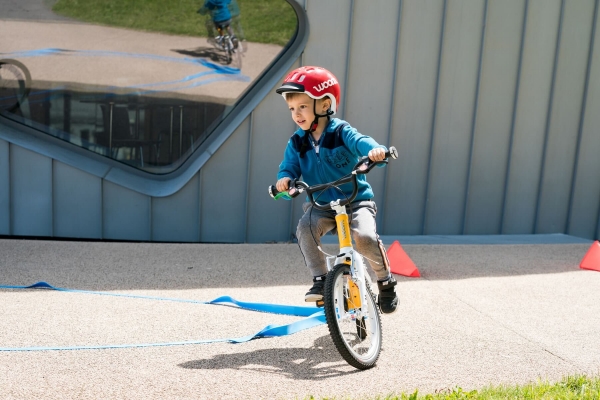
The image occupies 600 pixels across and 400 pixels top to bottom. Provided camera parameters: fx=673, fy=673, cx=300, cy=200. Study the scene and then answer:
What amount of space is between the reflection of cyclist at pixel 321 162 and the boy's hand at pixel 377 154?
0.31 metres

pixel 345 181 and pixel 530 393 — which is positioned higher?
pixel 345 181

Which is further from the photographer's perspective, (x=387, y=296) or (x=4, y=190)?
(x=4, y=190)

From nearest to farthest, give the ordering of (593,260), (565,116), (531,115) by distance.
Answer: (593,260) < (531,115) < (565,116)

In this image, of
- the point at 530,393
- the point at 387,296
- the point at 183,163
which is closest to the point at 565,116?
the point at 183,163

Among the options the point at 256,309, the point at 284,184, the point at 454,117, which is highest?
the point at 454,117

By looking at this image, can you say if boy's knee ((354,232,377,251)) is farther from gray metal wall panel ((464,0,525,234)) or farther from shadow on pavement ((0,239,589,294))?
gray metal wall panel ((464,0,525,234))

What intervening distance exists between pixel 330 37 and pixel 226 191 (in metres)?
1.91

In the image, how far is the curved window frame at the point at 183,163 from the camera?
Answer: 6.64 m

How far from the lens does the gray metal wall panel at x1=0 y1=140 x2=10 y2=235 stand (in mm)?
6516

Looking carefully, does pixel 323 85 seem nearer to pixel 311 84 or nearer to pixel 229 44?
pixel 311 84

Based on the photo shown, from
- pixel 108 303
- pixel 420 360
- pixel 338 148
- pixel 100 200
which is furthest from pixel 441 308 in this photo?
pixel 100 200

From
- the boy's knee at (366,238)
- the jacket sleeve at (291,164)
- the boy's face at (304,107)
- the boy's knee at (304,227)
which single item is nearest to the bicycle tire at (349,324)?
the boy's knee at (366,238)

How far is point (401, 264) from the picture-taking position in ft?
19.1

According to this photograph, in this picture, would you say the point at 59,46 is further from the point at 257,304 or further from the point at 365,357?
the point at 365,357
